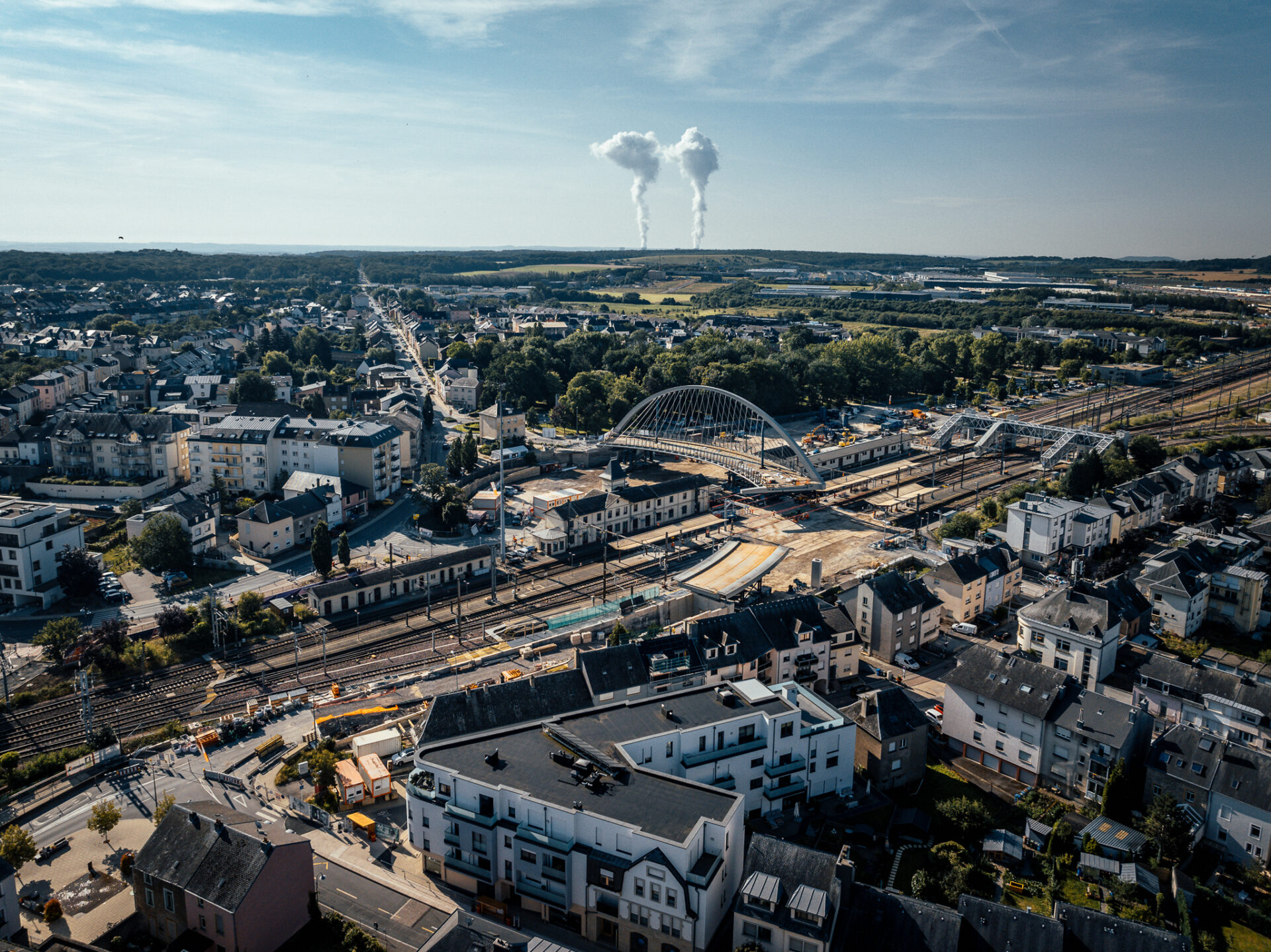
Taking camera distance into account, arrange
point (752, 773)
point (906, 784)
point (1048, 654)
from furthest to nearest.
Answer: point (1048, 654), point (906, 784), point (752, 773)

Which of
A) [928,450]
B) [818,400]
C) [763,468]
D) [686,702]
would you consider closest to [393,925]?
[686,702]

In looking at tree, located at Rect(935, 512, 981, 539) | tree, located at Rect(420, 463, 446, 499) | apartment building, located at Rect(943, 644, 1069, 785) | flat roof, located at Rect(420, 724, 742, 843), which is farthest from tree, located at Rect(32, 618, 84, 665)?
tree, located at Rect(935, 512, 981, 539)

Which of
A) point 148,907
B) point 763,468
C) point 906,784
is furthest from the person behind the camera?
point 763,468

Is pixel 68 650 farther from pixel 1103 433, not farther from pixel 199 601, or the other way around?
pixel 1103 433

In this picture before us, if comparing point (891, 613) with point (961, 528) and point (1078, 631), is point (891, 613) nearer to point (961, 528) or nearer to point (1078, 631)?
point (1078, 631)

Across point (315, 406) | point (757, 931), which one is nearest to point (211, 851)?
point (757, 931)
